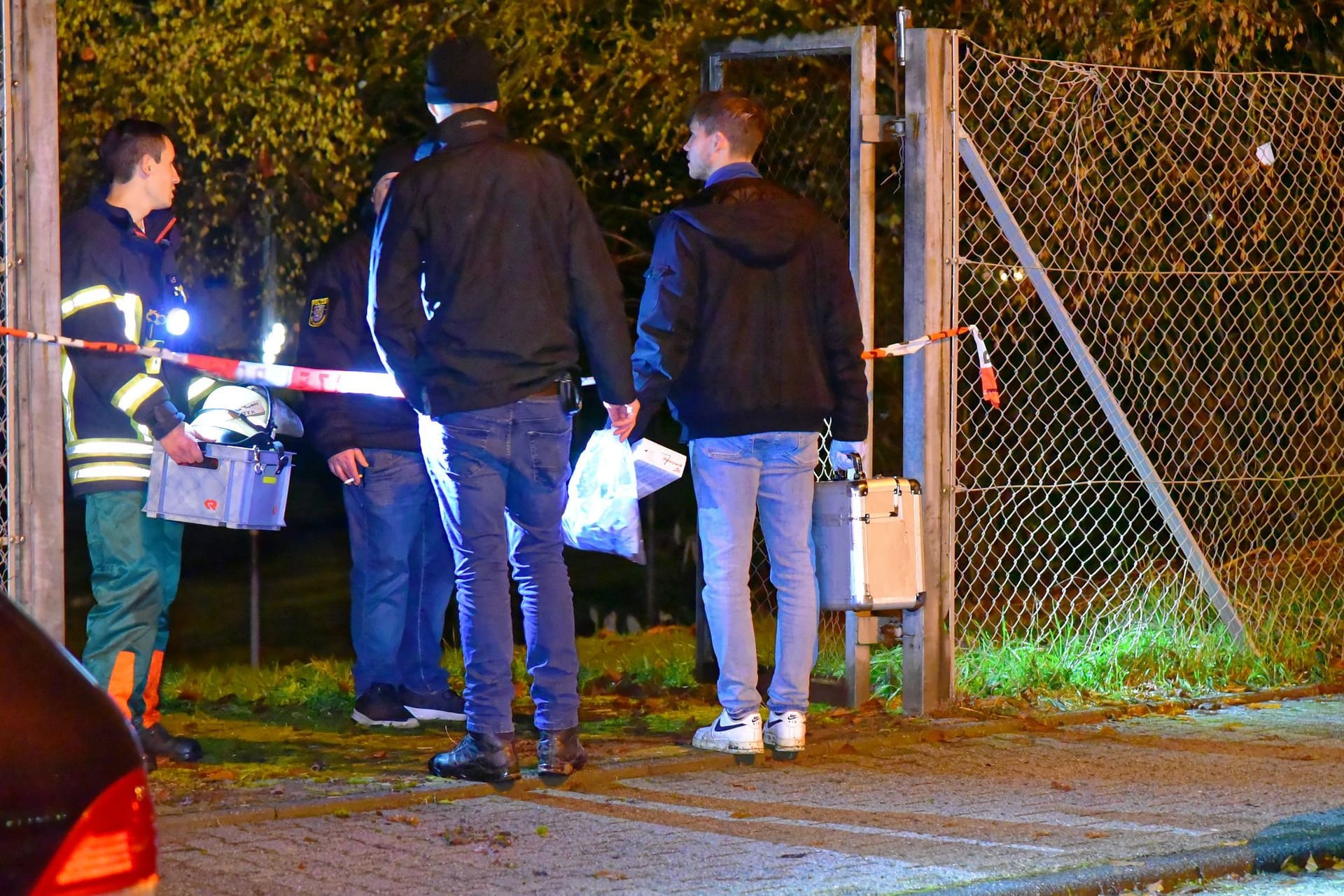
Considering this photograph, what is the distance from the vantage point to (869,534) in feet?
21.2

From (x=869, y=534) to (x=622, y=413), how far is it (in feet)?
4.24

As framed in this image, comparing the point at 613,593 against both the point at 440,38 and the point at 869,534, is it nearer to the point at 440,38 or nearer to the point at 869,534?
the point at 440,38

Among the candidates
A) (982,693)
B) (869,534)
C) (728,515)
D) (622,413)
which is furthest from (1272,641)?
(622,413)

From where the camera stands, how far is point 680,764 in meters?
5.99

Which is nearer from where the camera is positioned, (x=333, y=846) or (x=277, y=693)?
(x=333, y=846)

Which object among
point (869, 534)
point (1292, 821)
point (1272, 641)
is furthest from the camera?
point (1272, 641)

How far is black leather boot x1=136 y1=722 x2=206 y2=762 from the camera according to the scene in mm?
5910

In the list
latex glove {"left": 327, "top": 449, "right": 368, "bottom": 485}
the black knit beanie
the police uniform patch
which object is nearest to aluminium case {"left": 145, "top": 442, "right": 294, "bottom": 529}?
latex glove {"left": 327, "top": 449, "right": 368, "bottom": 485}

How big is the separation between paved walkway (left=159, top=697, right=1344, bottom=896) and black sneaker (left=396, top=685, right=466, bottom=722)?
1202 millimetres

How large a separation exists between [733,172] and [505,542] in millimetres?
1563

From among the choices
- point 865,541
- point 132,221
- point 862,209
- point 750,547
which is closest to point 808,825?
point 750,547

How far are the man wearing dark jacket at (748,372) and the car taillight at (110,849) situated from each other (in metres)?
3.69

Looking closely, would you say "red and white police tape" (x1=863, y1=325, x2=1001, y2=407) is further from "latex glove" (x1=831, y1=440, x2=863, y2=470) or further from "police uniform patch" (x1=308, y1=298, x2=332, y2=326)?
"police uniform patch" (x1=308, y1=298, x2=332, y2=326)

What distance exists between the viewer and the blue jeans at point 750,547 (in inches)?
240
